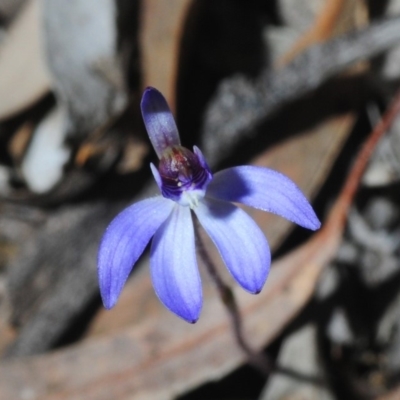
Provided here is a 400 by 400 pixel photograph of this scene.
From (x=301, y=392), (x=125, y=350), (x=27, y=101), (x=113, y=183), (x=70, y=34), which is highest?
(x=70, y=34)

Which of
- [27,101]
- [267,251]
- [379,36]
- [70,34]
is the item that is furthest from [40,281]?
[379,36]

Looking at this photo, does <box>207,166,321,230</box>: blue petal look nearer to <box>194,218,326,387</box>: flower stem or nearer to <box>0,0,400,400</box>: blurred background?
<box>194,218,326,387</box>: flower stem

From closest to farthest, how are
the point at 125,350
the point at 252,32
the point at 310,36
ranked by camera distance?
the point at 125,350
the point at 310,36
the point at 252,32

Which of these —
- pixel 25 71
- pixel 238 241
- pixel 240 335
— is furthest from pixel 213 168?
pixel 238 241

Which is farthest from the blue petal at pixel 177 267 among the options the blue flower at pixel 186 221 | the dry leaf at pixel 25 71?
the dry leaf at pixel 25 71

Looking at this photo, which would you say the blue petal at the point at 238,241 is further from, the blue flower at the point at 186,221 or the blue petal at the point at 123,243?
the blue petal at the point at 123,243

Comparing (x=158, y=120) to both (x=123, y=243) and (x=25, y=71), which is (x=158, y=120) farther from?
(x=25, y=71)

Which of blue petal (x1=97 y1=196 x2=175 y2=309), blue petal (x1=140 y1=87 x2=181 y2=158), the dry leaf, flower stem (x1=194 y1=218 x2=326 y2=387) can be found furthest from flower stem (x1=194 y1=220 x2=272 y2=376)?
the dry leaf

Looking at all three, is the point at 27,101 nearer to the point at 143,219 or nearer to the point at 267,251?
the point at 143,219
